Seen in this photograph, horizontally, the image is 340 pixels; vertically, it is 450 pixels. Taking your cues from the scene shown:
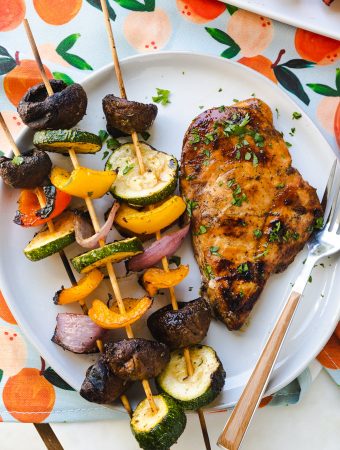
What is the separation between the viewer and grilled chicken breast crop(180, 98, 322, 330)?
3518 millimetres

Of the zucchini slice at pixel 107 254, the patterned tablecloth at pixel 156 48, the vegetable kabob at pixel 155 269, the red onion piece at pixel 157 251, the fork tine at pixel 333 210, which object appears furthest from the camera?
the patterned tablecloth at pixel 156 48

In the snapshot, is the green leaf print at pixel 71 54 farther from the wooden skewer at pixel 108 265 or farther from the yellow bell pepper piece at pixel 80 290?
the yellow bell pepper piece at pixel 80 290

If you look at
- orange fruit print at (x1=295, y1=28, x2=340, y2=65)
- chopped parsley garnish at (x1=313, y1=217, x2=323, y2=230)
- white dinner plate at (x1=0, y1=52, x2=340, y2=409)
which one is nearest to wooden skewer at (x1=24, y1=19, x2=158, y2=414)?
white dinner plate at (x1=0, y1=52, x2=340, y2=409)

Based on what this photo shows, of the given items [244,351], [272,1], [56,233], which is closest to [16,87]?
[56,233]

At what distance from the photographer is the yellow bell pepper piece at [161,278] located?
345 centimetres

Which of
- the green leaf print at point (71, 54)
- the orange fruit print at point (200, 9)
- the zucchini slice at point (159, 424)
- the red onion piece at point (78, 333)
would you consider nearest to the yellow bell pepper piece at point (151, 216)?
the red onion piece at point (78, 333)

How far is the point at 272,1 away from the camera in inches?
157

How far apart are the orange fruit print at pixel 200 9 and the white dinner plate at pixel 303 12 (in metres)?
0.10

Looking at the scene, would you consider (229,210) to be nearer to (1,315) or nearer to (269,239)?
(269,239)

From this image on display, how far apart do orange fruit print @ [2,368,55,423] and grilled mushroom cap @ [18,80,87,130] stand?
1.54m

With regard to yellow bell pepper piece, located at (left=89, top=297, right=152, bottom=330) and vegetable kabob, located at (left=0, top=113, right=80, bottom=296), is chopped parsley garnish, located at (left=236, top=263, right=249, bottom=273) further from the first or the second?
vegetable kabob, located at (left=0, top=113, right=80, bottom=296)

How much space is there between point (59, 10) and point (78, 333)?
2.10 meters

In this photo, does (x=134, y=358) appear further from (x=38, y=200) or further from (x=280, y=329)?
(x=38, y=200)

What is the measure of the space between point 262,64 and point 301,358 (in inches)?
75.5
